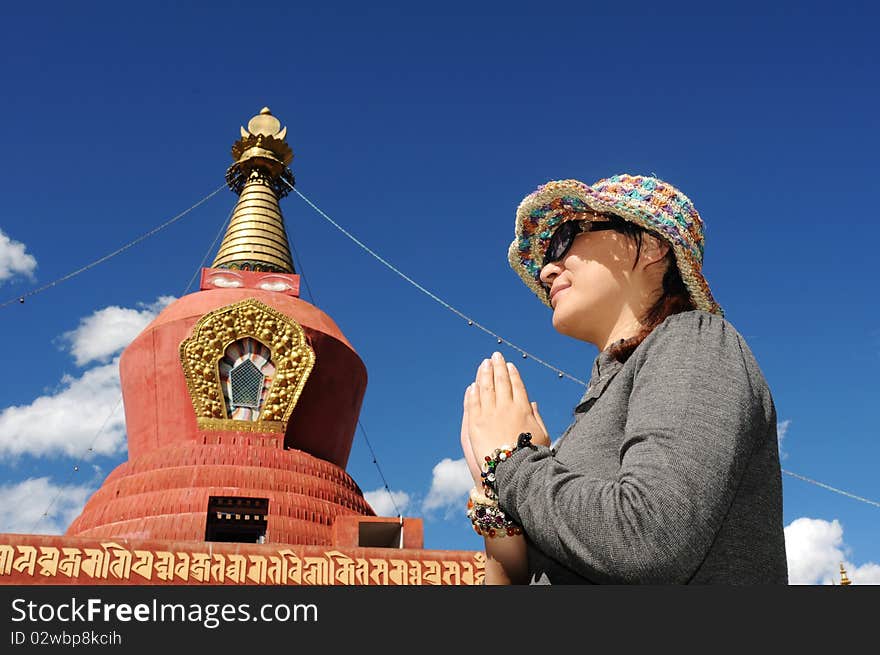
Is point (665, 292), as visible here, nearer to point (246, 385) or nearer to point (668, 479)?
point (668, 479)

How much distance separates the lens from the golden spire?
16.2 m

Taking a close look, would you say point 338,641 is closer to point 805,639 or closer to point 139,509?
point 805,639

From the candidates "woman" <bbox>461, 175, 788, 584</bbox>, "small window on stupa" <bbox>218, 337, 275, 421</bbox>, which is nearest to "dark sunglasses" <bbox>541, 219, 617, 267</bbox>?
"woman" <bbox>461, 175, 788, 584</bbox>

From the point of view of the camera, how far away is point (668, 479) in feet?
4.74

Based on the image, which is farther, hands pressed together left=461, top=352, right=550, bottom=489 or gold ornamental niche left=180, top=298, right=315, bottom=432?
gold ornamental niche left=180, top=298, right=315, bottom=432

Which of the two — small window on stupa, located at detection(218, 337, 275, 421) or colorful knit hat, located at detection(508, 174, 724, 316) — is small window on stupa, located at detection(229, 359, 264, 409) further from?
colorful knit hat, located at detection(508, 174, 724, 316)

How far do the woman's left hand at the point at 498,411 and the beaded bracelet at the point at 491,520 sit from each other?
0.42 feet

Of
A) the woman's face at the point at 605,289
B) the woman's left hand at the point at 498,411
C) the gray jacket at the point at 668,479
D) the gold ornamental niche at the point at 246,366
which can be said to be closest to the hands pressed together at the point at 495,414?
the woman's left hand at the point at 498,411

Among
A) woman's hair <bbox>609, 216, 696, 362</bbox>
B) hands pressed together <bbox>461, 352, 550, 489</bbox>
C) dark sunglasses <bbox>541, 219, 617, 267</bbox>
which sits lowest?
hands pressed together <bbox>461, 352, 550, 489</bbox>

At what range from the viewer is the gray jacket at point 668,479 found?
1.44 metres

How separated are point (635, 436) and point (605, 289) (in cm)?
75

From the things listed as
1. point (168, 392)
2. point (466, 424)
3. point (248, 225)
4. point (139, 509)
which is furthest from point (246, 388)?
point (466, 424)

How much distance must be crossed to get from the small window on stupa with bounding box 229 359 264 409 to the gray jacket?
11.4 meters

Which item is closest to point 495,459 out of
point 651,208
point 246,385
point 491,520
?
point 491,520
